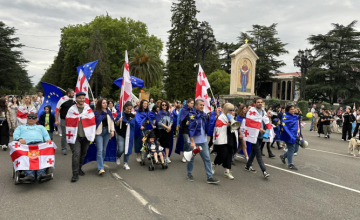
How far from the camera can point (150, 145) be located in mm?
6930

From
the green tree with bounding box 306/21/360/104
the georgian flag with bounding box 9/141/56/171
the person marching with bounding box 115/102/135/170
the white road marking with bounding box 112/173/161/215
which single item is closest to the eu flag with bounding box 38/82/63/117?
the person marching with bounding box 115/102/135/170

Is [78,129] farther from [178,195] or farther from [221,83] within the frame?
[221,83]

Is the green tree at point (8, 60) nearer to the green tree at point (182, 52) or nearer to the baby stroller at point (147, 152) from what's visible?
the green tree at point (182, 52)

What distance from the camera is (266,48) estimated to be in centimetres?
5109

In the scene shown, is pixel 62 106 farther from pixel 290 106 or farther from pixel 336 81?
pixel 336 81

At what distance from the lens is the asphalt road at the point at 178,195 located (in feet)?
13.2

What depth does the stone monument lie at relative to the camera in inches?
1206

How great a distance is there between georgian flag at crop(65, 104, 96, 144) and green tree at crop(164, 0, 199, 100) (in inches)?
1202

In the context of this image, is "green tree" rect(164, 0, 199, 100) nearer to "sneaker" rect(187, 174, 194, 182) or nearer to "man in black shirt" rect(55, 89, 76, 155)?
"man in black shirt" rect(55, 89, 76, 155)

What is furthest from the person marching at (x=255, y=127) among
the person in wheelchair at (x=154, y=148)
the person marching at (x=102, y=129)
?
the person marching at (x=102, y=129)

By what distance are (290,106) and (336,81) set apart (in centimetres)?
4126

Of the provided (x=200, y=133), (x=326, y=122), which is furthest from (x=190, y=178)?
(x=326, y=122)

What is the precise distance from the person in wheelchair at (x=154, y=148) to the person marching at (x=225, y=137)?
5.03 feet

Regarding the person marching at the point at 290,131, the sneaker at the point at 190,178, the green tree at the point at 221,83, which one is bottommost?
the sneaker at the point at 190,178
